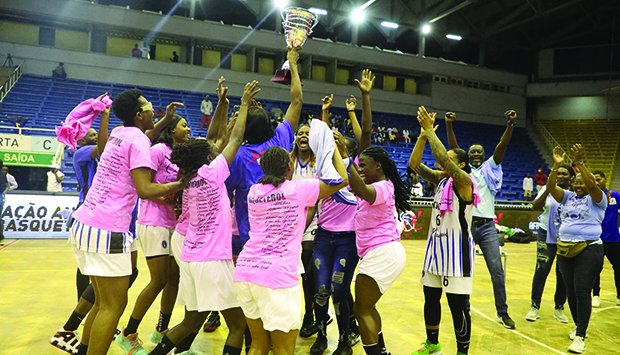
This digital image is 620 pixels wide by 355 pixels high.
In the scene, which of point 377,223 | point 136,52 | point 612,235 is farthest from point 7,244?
point 136,52

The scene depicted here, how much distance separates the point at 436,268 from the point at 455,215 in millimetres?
474

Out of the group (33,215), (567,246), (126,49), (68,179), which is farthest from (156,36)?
(567,246)

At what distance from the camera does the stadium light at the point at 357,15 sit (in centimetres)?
2361

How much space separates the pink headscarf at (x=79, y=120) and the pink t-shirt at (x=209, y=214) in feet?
3.65

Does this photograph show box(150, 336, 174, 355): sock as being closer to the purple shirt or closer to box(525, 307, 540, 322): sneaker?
the purple shirt

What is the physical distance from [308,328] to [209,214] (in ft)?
7.47

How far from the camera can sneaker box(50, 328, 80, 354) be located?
4.06m

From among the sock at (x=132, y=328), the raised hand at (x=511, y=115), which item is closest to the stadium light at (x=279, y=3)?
the raised hand at (x=511, y=115)

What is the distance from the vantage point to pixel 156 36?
21.2m

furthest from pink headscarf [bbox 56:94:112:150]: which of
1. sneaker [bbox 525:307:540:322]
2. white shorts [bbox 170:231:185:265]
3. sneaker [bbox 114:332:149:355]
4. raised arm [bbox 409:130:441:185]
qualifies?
sneaker [bbox 525:307:540:322]

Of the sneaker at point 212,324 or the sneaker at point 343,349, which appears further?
the sneaker at point 212,324

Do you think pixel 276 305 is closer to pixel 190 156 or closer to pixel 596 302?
pixel 190 156

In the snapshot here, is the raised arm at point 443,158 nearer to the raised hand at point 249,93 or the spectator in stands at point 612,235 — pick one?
the raised hand at point 249,93

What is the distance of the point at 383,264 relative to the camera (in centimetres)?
366
